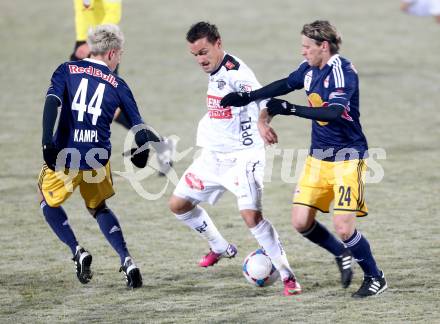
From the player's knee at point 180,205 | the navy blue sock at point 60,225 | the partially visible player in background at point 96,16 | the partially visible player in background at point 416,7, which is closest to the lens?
the navy blue sock at point 60,225

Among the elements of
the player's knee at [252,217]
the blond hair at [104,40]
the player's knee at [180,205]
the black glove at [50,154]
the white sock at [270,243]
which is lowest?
the white sock at [270,243]

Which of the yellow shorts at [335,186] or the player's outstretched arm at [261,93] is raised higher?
the player's outstretched arm at [261,93]

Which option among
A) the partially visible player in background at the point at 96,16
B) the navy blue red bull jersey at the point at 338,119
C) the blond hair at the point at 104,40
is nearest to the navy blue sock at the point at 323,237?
the navy blue red bull jersey at the point at 338,119

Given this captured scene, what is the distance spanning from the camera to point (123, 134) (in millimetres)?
13867

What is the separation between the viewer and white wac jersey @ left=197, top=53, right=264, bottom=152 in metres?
7.65

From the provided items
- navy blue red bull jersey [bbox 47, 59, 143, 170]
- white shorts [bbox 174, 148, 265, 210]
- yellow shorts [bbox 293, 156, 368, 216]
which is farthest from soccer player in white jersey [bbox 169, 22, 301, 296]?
navy blue red bull jersey [bbox 47, 59, 143, 170]

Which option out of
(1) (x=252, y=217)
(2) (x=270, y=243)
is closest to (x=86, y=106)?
(1) (x=252, y=217)

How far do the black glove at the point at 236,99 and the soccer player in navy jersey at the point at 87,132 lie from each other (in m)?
0.67

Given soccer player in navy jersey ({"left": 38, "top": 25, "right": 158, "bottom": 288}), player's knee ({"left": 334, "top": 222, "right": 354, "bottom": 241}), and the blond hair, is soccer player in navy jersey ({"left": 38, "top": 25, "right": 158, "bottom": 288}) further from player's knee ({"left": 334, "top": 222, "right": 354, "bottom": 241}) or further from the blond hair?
player's knee ({"left": 334, "top": 222, "right": 354, "bottom": 241})

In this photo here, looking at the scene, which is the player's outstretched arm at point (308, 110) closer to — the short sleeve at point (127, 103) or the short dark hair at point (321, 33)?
the short dark hair at point (321, 33)

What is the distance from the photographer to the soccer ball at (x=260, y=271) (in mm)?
7465

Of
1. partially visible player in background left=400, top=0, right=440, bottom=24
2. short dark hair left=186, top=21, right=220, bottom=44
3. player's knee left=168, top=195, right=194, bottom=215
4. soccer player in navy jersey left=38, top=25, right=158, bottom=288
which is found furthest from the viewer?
partially visible player in background left=400, top=0, right=440, bottom=24

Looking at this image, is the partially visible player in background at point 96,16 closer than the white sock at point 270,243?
No

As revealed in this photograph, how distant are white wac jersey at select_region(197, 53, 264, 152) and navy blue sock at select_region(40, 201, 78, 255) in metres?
1.29
